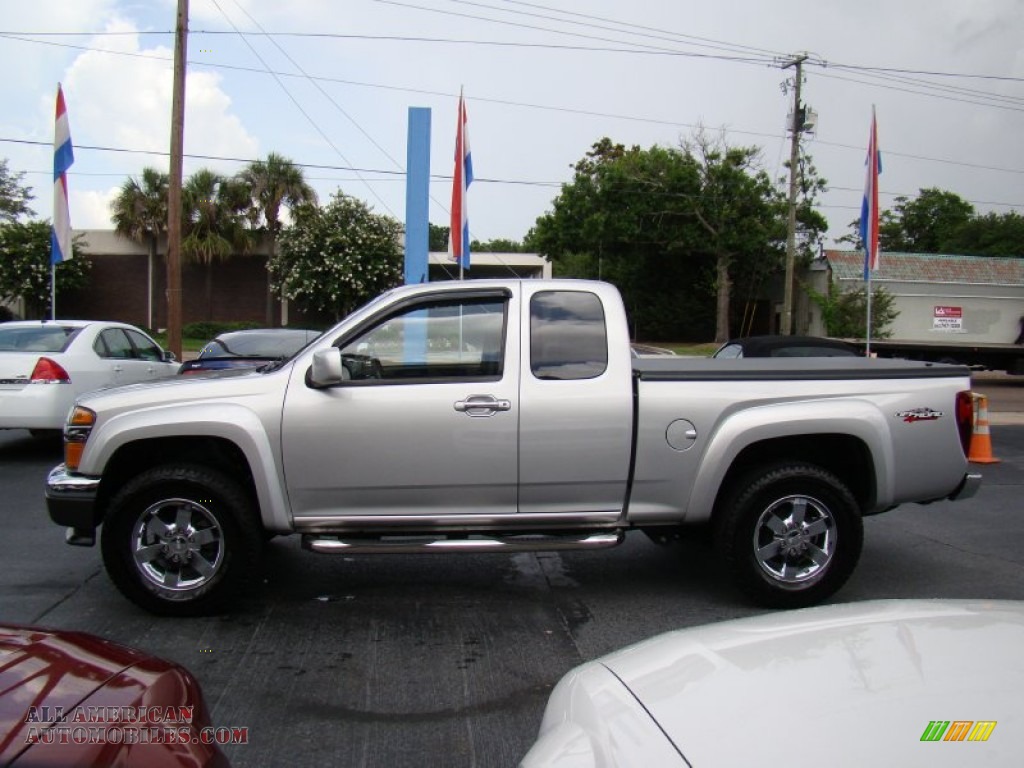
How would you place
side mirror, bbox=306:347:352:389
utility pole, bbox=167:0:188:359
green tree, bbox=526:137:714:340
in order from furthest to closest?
green tree, bbox=526:137:714:340, utility pole, bbox=167:0:188:359, side mirror, bbox=306:347:352:389

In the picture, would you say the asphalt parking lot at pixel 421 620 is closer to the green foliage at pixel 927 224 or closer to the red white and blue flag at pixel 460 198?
the red white and blue flag at pixel 460 198

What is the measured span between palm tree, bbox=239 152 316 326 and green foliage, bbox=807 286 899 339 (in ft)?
72.4

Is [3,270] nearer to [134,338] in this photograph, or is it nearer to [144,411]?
[134,338]

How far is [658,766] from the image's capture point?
1.78 meters

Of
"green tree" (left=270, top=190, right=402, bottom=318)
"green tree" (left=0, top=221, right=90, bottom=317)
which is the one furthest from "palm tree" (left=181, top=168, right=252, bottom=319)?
"green tree" (left=0, top=221, right=90, bottom=317)

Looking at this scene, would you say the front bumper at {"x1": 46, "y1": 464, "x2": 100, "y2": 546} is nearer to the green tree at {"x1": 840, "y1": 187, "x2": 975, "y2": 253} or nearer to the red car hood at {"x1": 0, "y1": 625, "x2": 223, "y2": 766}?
the red car hood at {"x1": 0, "y1": 625, "x2": 223, "y2": 766}

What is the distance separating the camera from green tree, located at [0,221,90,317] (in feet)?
112

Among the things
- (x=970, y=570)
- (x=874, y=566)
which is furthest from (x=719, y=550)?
(x=970, y=570)

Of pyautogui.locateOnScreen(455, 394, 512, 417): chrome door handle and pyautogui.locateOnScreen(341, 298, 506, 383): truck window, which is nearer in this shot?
pyautogui.locateOnScreen(455, 394, 512, 417): chrome door handle

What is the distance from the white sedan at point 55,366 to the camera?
9.38 meters

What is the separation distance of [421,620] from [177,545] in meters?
1.48

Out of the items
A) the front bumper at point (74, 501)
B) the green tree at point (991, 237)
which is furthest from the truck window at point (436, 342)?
the green tree at point (991, 237)

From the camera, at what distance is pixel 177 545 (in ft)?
15.9

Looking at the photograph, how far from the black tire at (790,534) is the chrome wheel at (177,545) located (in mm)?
3011
